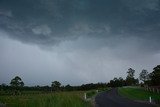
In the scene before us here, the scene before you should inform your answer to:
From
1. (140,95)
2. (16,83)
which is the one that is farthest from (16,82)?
(140,95)

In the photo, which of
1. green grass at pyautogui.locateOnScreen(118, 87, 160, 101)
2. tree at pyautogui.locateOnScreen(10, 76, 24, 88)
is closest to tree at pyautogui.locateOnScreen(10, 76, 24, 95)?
tree at pyautogui.locateOnScreen(10, 76, 24, 88)

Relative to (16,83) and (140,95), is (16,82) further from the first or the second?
(140,95)

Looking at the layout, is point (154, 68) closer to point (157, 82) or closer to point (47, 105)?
point (157, 82)

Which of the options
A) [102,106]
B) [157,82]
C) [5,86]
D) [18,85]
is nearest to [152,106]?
[102,106]

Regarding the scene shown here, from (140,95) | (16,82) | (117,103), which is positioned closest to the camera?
(117,103)

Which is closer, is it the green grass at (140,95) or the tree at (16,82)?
the green grass at (140,95)

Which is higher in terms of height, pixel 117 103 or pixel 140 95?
pixel 140 95

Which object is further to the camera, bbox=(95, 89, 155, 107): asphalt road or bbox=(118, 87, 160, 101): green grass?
bbox=(118, 87, 160, 101): green grass

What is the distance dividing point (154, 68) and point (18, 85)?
10039 cm

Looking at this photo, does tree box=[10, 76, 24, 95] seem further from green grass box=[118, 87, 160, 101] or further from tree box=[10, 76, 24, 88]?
green grass box=[118, 87, 160, 101]

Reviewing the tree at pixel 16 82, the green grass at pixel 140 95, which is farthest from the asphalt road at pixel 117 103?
the tree at pixel 16 82

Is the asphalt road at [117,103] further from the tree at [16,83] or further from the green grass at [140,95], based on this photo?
the tree at [16,83]

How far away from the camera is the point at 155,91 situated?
64938mm

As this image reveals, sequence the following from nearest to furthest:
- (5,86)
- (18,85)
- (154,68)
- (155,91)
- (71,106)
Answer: (71,106)
(155,91)
(154,68)
(18,85)
(5,86)
